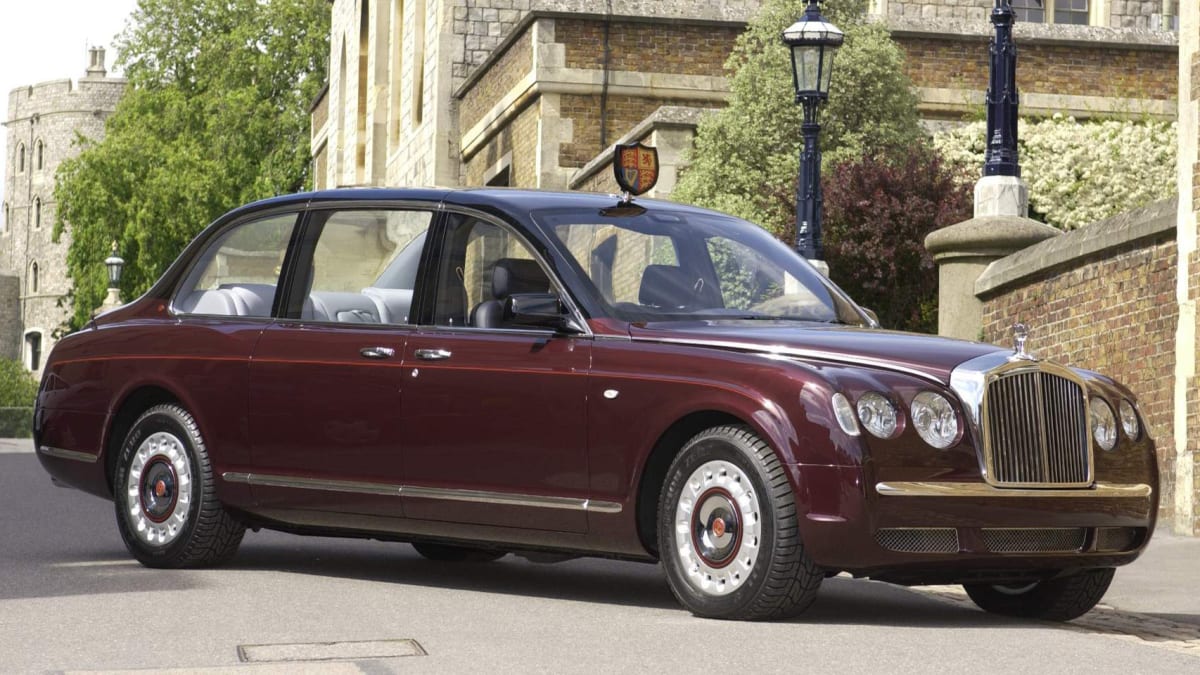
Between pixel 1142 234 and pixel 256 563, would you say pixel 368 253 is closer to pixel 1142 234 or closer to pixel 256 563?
pixel 256 563

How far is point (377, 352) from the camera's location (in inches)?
355

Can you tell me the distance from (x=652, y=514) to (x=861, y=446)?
42.4 inches

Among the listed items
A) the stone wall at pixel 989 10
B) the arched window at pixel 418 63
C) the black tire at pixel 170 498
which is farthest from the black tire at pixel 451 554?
the arched window at pixel 418 63

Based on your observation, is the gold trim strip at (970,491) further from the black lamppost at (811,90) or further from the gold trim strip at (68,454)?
the black lamppost at (811,90)

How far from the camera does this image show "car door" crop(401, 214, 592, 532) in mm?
8336

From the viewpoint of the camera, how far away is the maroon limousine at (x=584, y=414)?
7.55m

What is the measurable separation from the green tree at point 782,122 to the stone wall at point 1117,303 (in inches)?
274

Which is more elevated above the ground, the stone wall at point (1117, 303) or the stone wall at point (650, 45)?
the stone wall at point (650, 45)

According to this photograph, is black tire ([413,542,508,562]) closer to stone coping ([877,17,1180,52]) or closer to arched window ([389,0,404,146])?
stone coping ([877,17,1180,52])

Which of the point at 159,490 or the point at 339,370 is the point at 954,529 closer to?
the point at 339,370

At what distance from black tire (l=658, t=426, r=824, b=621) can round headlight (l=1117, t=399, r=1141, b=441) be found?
1453 millimetres

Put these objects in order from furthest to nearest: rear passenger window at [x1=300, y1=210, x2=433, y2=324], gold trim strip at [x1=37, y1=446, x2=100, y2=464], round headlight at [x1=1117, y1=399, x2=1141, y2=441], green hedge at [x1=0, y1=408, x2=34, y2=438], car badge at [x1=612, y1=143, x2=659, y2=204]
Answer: green hedge at [x1=0, y1=408, x2=34, y2=438] < gold trim strip at [x1=37, y1=446, x2=100, y2=464] < car badge at [x1=612, y1=143, x2=659, y2=204] < rear passenger window at [x1=300, y1=210, x2=433, y2=324] < round headlight at [x1=1117, y1=399, x2=1141, y2=441]

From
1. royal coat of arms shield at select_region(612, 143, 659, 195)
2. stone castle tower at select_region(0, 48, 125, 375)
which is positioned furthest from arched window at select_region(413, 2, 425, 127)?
stone castle tower at select_region(0, 48, 125, 375)

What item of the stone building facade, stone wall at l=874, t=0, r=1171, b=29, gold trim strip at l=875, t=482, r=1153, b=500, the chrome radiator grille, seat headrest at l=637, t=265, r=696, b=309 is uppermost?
stone wall at l=874, t=0, r=1171, b=29
